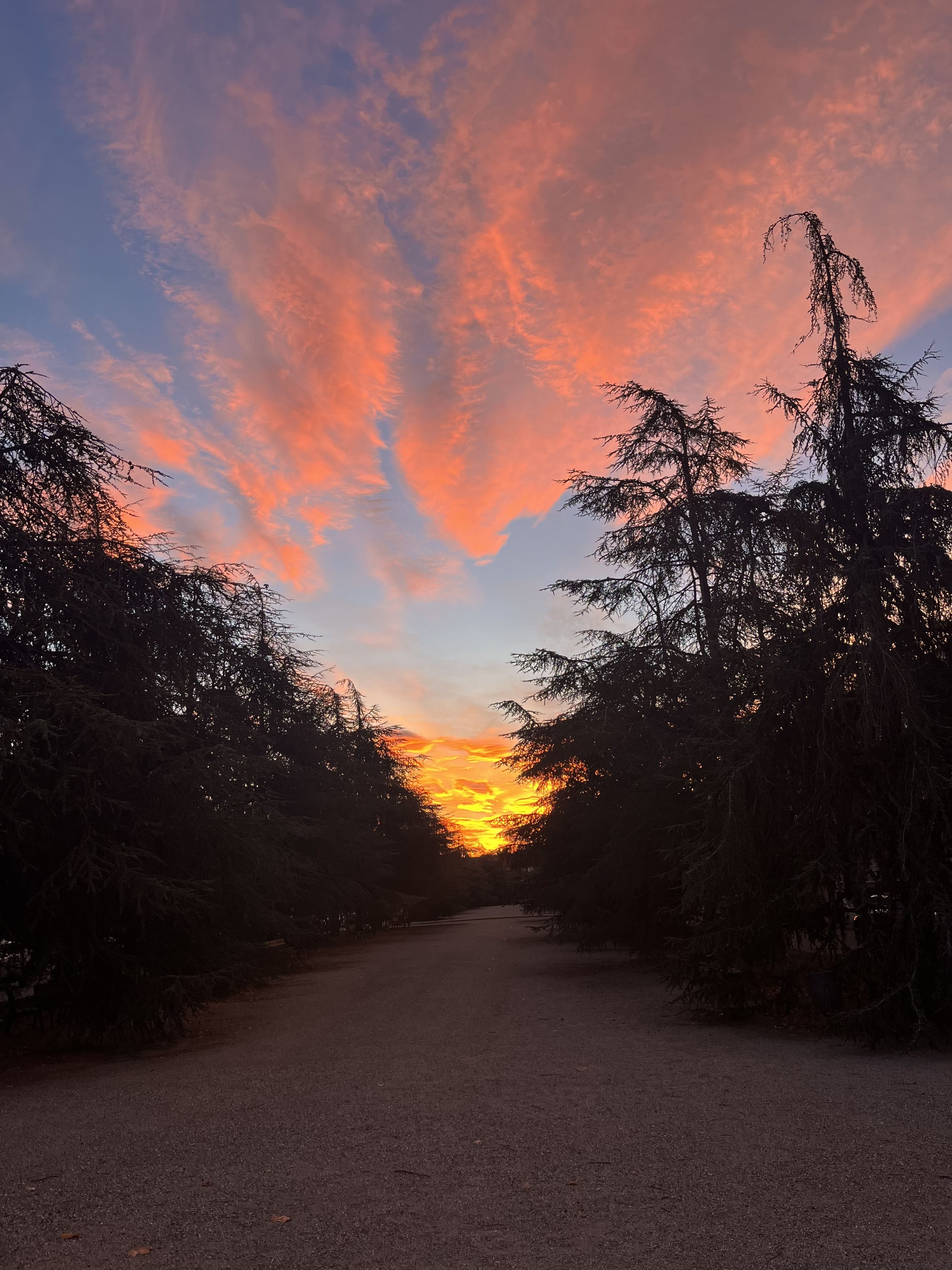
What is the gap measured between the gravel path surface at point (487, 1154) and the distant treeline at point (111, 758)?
122cm

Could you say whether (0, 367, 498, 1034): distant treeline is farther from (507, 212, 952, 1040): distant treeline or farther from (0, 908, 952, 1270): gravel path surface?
(507, 212, 952, 1040): distant treeline

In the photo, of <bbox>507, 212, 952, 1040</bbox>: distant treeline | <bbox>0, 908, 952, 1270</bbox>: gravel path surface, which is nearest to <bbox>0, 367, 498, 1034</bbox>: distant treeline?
<bbox>0, 908, 952, 1270</bbox>: gravel path surface

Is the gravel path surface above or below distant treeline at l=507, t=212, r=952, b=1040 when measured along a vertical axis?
below

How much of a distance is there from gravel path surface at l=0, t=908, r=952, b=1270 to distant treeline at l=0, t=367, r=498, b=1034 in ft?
4.00

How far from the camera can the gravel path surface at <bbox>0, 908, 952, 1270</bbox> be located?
414 centimetres

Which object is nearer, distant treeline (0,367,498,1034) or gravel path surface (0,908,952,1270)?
gravel path surface (0,908,952,1270)

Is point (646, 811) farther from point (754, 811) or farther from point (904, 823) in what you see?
point (904, 823)

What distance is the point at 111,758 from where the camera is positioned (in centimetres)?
899

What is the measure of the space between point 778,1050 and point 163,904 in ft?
22.8

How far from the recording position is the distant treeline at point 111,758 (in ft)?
29.2

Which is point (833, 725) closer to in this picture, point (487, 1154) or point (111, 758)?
point (487, 1154)

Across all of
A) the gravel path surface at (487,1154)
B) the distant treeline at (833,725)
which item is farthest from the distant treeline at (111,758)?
the distant treeline at (833,725)

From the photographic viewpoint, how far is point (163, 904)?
940 cm

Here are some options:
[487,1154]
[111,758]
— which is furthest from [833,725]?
[111,758]
